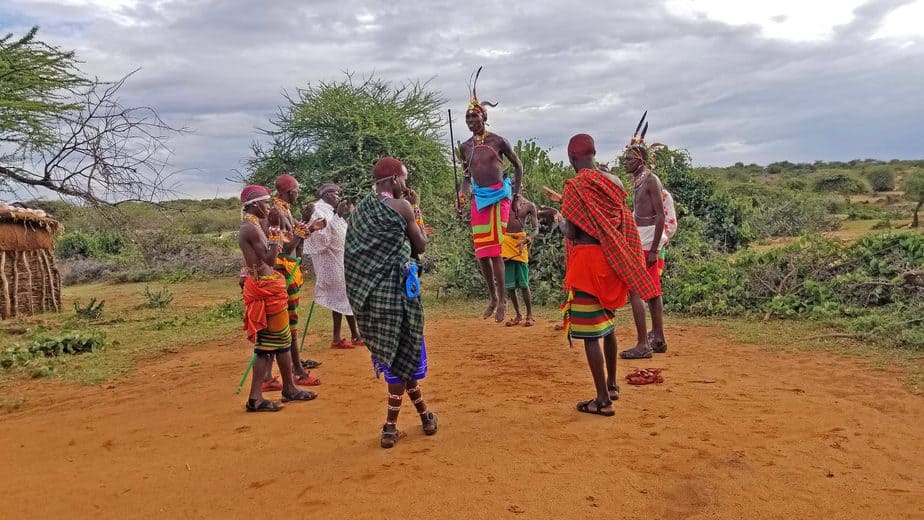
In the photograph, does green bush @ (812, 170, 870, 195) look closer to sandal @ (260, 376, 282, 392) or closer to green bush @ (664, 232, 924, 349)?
green bush @ (664, 232, 924, 349)

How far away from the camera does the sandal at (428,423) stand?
14.4 ft

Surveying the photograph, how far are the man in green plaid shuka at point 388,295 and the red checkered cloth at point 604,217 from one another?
1132 mm

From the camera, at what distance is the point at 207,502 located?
3553mm

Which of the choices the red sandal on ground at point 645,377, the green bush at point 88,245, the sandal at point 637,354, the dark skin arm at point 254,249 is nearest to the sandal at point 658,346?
the sandal at point 637,354

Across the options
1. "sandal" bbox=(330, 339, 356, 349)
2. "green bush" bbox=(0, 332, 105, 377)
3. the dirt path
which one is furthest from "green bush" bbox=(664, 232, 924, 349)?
"green bush" bbox=(0, 332, 105, 377)

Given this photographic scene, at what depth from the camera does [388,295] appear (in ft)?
13.9

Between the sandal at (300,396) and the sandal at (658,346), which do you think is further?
the sandal at (658,346)

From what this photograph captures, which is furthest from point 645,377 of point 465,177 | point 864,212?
point 864,212

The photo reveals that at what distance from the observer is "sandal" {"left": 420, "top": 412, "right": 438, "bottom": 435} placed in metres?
4.38

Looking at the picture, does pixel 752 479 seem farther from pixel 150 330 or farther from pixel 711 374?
pixel 150 330

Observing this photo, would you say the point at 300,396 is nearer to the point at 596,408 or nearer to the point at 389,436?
the point at 389,436

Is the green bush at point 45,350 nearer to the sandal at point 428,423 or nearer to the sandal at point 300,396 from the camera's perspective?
the sandal at point 300,396

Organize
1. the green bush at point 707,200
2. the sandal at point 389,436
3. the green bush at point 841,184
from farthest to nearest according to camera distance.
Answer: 1. the green bush at point 841,184
2. the green bush at point 707,200
3. the sandal at point 389,436

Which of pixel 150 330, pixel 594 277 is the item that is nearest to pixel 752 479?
pixel 594 277
